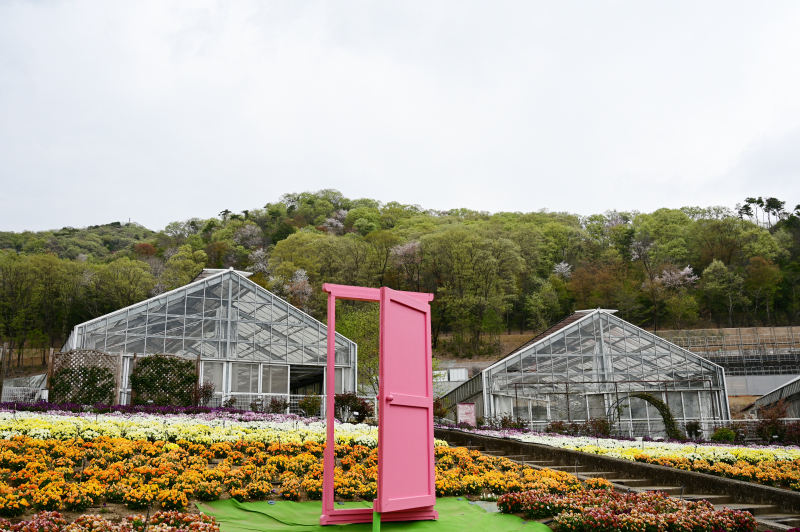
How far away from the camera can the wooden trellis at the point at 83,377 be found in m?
15.1

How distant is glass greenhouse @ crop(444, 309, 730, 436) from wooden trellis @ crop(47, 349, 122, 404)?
48.3 feet

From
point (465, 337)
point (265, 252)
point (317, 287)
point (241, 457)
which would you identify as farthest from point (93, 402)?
point (265, 252)

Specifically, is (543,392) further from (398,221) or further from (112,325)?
(398,221)

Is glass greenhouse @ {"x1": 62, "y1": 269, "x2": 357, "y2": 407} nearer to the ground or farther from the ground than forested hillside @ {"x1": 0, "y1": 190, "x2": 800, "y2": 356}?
nearer to the ground

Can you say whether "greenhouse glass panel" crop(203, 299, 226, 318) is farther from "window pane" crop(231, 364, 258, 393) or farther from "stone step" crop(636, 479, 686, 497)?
"stone step" crop(636, 479, 686, 497)

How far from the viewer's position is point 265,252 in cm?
6669

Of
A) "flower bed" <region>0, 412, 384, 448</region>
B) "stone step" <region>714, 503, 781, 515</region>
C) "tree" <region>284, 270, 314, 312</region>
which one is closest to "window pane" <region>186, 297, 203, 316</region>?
"flower bed" <region>0, 412, 384, 448</region>

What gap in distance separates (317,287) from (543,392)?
3132cm

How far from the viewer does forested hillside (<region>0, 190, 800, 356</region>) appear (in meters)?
51.9

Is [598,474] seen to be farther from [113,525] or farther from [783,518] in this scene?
[113,525]

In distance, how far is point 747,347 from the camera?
49.3 m

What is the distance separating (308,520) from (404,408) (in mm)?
1712

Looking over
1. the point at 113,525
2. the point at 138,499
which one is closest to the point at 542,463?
the point at 138,499

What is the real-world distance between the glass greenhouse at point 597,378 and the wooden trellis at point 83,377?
48.3 ft
